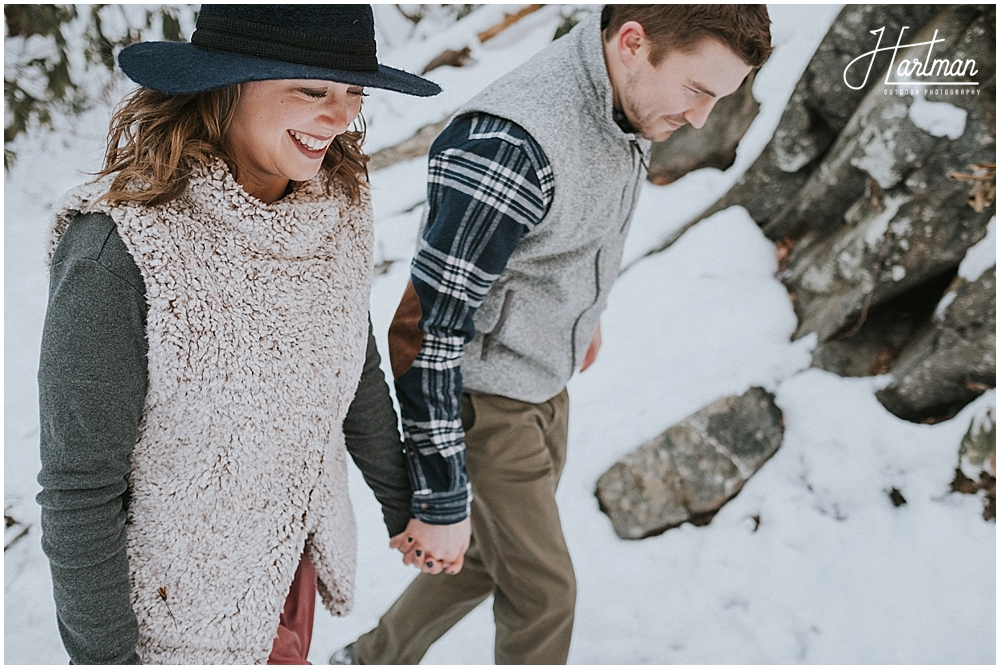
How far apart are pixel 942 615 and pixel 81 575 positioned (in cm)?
234

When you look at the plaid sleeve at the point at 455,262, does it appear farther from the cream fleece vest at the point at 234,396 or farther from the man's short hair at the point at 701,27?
the man's short hair at the point at 701,27

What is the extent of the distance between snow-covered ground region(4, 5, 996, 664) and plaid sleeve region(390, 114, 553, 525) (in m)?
1.09

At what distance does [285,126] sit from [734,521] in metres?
2.17

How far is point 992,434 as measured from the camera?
2336mm

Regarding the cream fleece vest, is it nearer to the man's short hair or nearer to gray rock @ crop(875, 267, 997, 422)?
the man's short hair

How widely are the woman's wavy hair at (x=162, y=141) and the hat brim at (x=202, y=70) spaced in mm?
40

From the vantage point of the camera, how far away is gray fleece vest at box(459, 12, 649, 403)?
1388 millimetres

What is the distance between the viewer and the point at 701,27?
1.37 m

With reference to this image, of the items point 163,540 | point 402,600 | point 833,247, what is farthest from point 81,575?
point 833,247

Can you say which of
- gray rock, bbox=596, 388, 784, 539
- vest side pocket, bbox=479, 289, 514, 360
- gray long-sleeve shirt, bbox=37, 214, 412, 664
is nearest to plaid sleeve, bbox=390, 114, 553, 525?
vest side pocket, bbox=479, 289, 514, 360

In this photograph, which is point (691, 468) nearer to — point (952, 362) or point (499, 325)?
point (952, 362)

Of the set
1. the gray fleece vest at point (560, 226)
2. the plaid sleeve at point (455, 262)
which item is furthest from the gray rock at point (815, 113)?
the plaid sleeve at point (455, 262)

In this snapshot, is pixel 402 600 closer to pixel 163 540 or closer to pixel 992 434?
pixel 163 540

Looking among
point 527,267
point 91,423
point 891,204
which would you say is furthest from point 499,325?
point 891,204
